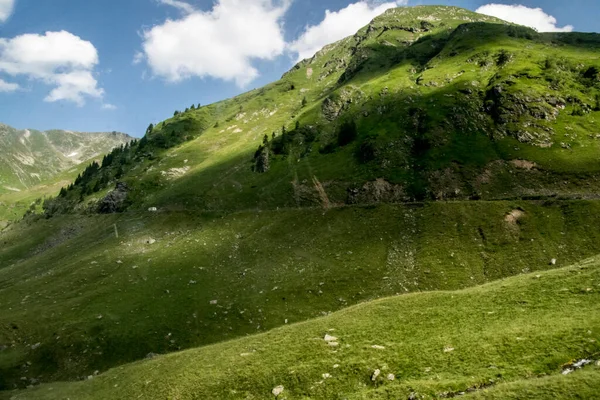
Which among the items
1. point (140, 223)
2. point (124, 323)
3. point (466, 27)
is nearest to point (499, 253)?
point (124, 323)

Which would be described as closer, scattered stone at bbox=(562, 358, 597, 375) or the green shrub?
scattered stone at bbox=(562, 358, 597, 375)

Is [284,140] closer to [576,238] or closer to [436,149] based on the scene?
[436,149]

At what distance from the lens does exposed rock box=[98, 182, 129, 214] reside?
126125 millimetres

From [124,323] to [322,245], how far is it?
34.1 m

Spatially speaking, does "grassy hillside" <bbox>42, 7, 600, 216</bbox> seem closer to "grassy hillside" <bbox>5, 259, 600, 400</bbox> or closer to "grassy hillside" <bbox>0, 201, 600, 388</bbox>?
"grassy hillside" <bbox>0, 201, 600, 388</bbox>

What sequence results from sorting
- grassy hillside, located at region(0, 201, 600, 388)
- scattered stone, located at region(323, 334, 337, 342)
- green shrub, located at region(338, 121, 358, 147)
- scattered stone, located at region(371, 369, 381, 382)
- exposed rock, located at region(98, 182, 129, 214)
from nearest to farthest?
scattered stone, located at region(371, 369, 381, 382) < scattered stone, located at region(323, 334, 337, 342) < grassy hillside, located at region(0, 201, 600, 388) < green shrub, located at region(338, 121, 358, 147) < exposed rock, located at region(98, 182, 129, 214)

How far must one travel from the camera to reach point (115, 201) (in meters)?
128

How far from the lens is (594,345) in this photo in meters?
17.9

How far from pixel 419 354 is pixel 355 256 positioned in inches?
1615

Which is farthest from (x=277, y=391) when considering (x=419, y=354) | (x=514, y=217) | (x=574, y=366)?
(x=514, y=217)

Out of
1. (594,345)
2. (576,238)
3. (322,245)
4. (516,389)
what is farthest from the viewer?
(322,245)

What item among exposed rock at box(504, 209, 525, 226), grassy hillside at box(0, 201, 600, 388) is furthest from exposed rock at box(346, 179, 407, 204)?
exposed rock at box(504, 209, 525, 226)

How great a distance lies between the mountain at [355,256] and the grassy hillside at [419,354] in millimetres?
148

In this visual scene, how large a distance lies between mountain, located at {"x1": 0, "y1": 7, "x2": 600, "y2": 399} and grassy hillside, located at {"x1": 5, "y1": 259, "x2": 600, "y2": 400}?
148mm
